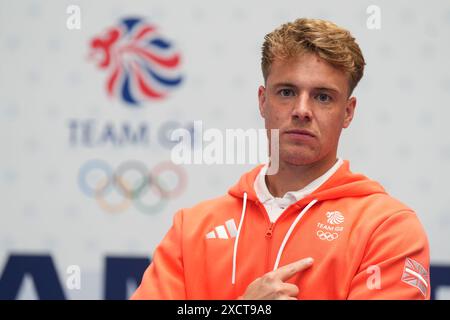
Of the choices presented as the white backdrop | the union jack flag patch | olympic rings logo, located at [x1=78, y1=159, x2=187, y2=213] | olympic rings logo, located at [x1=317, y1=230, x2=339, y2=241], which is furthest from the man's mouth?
olympic rings logo, located at [x1=78, y1=159, x2=187, y2=213]

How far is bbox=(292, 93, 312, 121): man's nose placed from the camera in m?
1.84

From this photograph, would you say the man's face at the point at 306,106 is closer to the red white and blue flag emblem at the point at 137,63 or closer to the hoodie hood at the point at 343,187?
the hoodie hood at the point at 343,187

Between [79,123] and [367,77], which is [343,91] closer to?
[367,77]

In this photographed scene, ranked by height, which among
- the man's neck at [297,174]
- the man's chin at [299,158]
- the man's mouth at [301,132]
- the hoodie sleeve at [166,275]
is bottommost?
the hoodie sleeve at [166,275]

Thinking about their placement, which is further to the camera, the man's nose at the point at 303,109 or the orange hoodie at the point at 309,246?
the man's nose at the point at 303,109

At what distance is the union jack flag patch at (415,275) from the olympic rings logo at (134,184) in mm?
1148

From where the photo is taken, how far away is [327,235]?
1808 millimetres

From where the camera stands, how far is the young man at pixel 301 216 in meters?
1.73

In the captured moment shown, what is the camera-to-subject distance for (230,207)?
200 cm

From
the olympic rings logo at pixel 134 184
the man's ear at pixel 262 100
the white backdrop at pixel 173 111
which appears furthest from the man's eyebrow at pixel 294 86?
Result: the olympic rings logo at pixel 134 184

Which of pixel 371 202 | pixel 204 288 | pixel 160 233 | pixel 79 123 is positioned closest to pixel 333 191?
pixel 371 202

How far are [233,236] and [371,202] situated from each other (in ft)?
1.21
